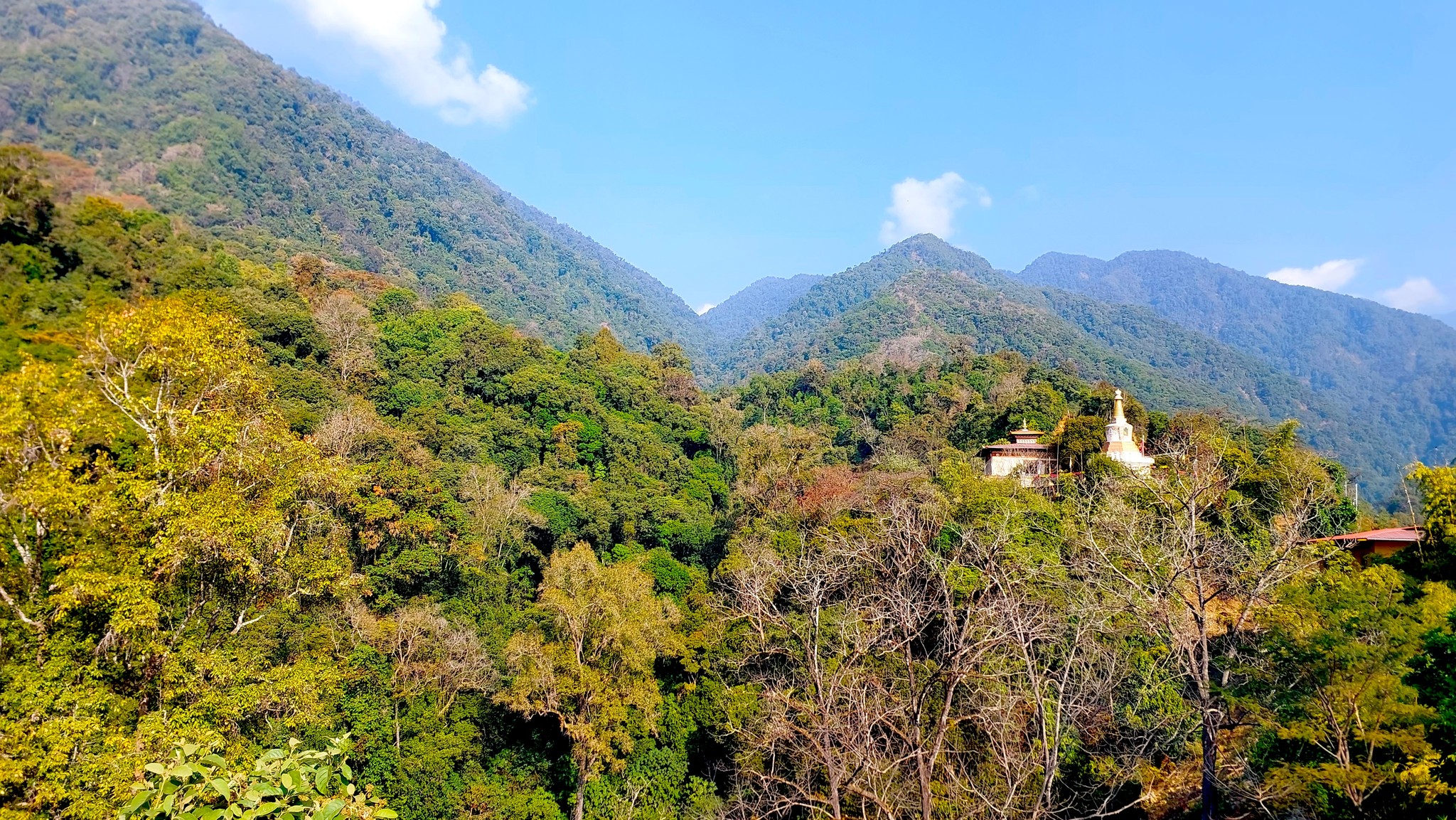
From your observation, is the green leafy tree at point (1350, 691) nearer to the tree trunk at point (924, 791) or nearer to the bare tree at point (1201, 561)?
the bare tree at point (1201, 561)

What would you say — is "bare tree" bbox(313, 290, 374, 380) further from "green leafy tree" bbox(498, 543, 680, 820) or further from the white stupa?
the white stupa

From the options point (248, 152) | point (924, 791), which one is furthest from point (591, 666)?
point (248, 152)

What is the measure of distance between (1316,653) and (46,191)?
102 feet

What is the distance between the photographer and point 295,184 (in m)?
71.0

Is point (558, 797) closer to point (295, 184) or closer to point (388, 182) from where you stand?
point (295, 184)

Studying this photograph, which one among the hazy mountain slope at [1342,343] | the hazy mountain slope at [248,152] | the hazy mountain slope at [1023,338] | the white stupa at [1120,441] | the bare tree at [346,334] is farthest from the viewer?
the hazy mountain slope at [1342,343]

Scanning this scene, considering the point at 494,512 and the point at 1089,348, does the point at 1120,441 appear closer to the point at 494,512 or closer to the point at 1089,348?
the point at 494,512

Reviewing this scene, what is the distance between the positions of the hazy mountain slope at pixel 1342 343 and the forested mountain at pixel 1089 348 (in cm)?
208

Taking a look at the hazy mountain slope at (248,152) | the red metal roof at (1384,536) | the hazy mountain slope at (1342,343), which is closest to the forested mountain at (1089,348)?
the hazy mountain slope at (1342,343)

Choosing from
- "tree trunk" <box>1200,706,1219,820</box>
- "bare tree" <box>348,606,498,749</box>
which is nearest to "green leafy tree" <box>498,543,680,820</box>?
"bare tree" <box>348,606,498,749</box>

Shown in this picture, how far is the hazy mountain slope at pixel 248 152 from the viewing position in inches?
2406

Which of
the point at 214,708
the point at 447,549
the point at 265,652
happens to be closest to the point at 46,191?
the point at 447,549

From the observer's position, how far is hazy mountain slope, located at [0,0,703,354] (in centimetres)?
6112

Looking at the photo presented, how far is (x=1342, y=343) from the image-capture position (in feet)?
471
